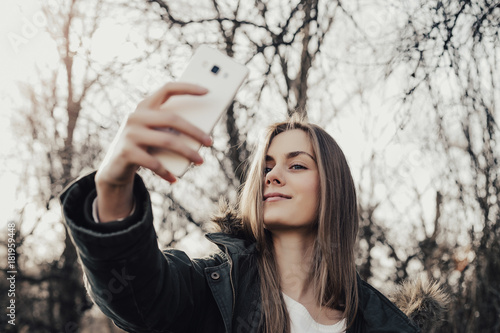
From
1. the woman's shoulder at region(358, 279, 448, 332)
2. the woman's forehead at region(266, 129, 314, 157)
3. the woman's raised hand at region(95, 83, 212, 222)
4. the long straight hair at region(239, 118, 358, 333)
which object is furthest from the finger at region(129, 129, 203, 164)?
the woman's shoulder at region(358, 279, 448, 332)

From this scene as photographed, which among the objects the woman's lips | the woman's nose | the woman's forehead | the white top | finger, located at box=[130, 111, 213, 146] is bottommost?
the white top

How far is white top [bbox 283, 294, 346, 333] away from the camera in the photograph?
201cm

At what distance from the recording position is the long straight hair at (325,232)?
2135 mm

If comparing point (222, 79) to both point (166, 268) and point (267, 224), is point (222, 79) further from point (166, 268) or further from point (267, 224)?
point (267, 224)

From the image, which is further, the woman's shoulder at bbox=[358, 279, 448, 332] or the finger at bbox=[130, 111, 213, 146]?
the woman's shoulder at bbox=[358, 279, 448, 332]

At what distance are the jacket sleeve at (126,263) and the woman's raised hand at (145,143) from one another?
7cm

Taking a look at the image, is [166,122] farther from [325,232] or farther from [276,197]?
[325,232]

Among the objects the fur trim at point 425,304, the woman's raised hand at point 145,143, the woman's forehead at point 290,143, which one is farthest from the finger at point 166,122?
the fur trim at point 425,304

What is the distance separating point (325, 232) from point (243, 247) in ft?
1.41

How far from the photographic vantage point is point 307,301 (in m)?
2.15

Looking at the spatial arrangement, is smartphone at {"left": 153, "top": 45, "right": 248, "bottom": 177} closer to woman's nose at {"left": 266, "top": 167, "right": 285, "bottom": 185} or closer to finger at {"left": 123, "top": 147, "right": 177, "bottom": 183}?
finger at {"left": 123, "top": 147, "right": 177, "bottom": 183}

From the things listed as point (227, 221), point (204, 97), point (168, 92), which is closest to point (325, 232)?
point (227, 221)

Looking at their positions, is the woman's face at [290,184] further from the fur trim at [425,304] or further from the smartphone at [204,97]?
the smartphone at [204,97]

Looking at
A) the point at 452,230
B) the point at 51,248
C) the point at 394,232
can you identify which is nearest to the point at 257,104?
the point at 452,230
